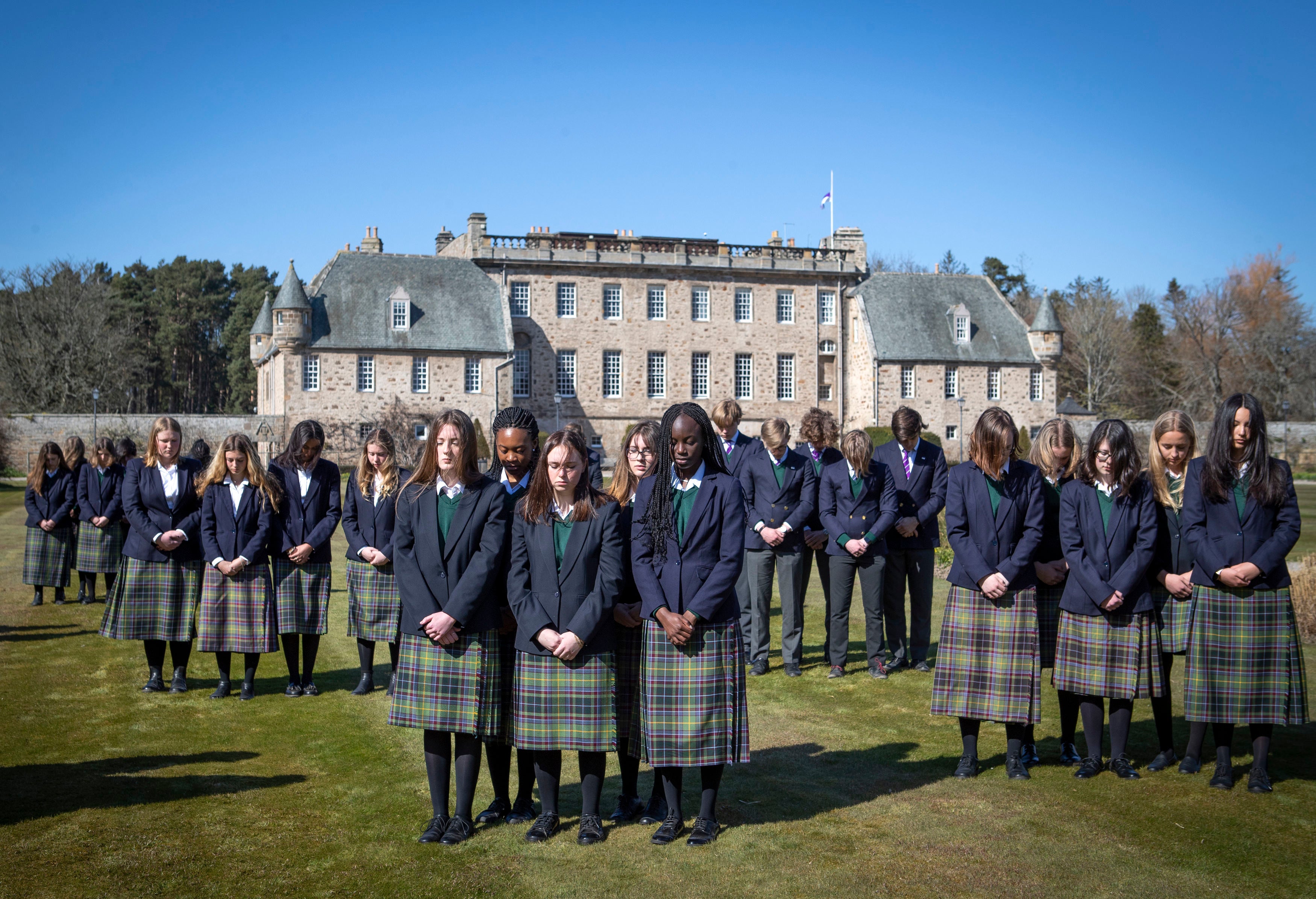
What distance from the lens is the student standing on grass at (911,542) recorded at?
9.36 metres

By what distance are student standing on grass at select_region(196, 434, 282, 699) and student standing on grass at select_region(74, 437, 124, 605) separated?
499 centimetres

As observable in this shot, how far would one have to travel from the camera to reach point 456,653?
513 centimetres

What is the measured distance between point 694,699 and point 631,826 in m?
0.88

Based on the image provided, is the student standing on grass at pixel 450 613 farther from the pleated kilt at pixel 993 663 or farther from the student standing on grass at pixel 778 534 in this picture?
the student standing on grass at pixel 778 534

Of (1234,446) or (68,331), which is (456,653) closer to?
(1234,446)

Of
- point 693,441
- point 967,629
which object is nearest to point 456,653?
point 693,441

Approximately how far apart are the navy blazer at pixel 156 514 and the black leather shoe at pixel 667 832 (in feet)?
16.1

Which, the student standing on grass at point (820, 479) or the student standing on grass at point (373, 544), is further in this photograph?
the student standing on grass at point (820, 479)

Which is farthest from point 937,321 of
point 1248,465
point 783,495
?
point 1248,465

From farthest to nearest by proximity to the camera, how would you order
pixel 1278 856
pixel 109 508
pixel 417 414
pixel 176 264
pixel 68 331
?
pixel 176 264 < pixel 68 331 < pixel 417 414 < pixel 109 508 < pixel 1278 856

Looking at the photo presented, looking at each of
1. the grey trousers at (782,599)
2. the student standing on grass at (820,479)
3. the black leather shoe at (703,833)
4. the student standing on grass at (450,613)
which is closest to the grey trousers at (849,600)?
the student standing on grass at (820,479)

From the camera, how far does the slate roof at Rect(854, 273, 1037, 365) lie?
52.4 metres

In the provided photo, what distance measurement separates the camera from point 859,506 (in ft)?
30.2

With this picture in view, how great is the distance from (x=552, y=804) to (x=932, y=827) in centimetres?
195
